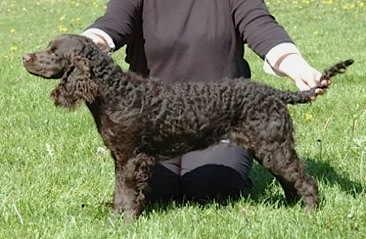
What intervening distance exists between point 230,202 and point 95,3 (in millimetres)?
14481

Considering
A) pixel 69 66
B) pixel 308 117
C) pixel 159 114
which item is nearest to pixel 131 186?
pixel 159 114

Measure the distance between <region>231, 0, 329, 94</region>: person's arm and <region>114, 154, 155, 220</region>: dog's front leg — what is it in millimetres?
1017

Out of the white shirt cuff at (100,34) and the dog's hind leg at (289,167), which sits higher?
the white shirt cuff at (100,34)

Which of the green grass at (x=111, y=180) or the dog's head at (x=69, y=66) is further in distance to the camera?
the dog's head at (x=69, y=66)

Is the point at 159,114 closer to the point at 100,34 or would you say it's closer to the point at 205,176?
the point at 100,34

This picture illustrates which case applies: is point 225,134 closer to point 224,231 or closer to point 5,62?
point 224,231

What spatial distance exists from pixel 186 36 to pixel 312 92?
1.07 m

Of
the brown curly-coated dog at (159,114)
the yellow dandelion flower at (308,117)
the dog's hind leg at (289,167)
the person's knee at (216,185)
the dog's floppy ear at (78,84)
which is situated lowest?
the yellow dandelion flower at (308,117)

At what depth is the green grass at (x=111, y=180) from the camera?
379cm

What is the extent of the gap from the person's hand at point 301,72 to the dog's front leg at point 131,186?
1025 millimetres

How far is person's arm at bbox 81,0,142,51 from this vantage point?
14.6 ft


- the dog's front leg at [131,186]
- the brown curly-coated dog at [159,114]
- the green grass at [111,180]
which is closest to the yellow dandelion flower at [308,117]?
the green grass at [111,180]

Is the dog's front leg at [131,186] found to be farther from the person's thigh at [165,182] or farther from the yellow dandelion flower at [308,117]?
the yellow dandelion flower at [308,117]

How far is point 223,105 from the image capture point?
4.21 metres
